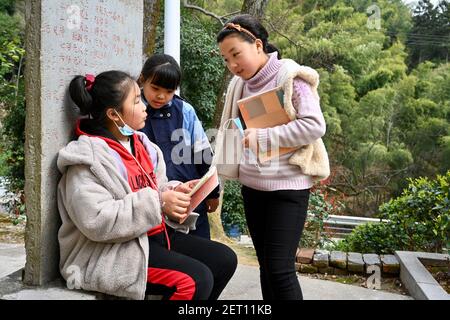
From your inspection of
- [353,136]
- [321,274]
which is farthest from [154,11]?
[353,136]

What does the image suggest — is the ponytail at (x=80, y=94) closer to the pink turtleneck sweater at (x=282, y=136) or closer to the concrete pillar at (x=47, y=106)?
the concrete pillar at (x=47, y=106)

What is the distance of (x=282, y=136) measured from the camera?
5.70 feet

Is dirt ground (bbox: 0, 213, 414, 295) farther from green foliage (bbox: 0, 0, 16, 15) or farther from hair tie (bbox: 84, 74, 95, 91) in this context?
green foliage (bbox: 0, 0, 16, 15)

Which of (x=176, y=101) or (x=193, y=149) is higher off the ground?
(x=176, y=101)

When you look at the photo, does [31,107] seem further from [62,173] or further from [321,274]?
[321,274]

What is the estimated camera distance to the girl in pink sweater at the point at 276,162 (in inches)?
69.1

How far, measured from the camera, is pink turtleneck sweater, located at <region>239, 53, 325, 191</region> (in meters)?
1.73

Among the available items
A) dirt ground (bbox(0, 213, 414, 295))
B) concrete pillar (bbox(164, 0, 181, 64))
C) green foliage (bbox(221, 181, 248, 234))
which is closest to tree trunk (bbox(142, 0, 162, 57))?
concrete pillar (bbox(164, 0, 181, 64))

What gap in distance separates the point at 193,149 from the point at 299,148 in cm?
58

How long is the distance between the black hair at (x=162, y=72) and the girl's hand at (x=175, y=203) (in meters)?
0.52

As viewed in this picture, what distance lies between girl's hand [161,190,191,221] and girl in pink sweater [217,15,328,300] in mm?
304

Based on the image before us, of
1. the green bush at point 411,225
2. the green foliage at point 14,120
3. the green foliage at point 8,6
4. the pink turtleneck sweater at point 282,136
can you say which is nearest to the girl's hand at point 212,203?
the pink turtleneck sweater at point 282,136

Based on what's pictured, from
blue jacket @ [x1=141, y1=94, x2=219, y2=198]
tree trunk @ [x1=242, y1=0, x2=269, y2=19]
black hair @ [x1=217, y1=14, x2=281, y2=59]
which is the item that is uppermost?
tree trunk @ [x1=242, y1=0, x2=269, y2=19]

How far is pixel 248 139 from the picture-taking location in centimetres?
178
